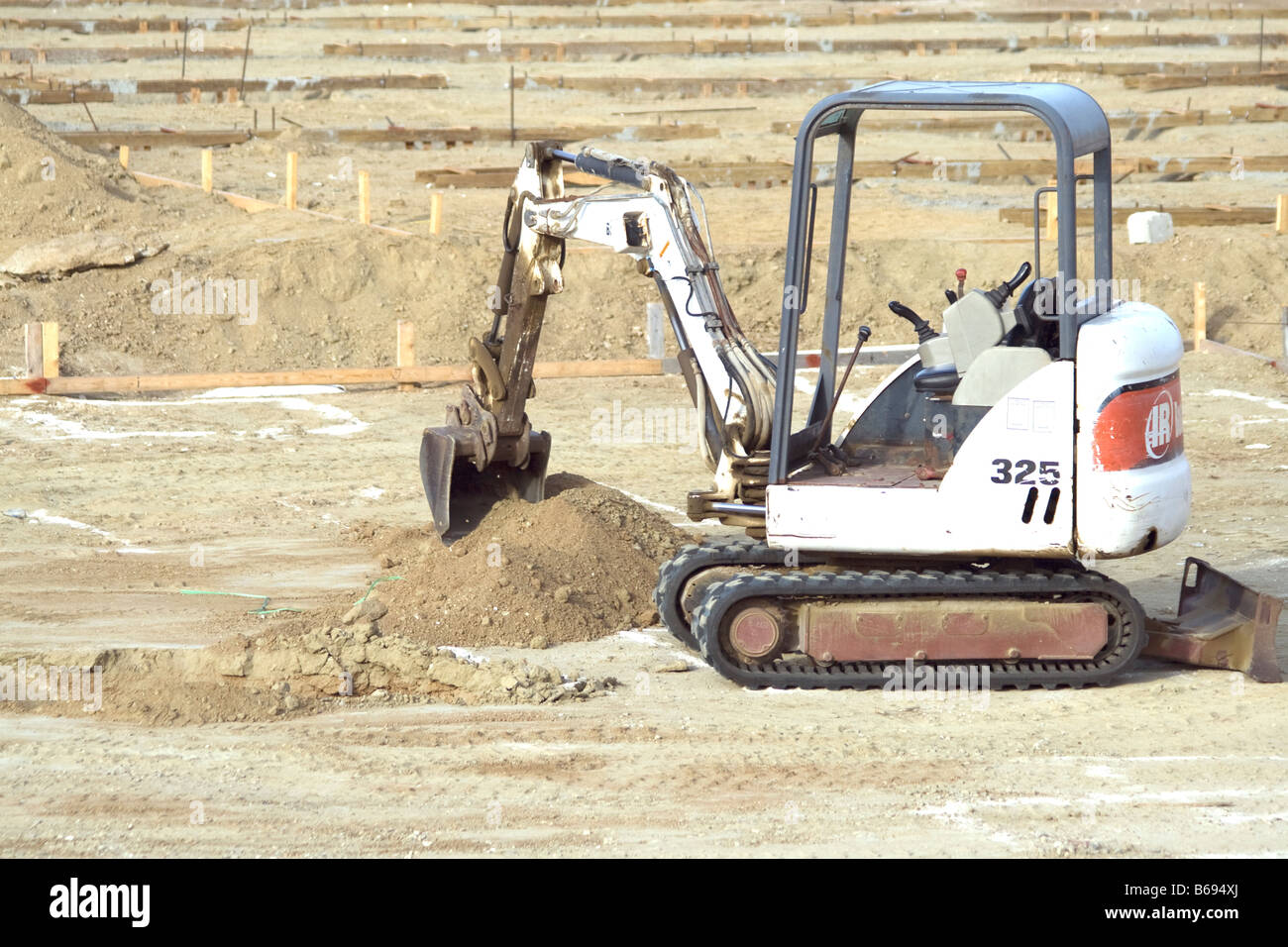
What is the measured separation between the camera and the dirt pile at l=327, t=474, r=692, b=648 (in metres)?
8.11

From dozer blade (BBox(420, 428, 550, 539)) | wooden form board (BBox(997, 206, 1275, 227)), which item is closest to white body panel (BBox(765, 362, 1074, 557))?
dozer blade (BBox(420, 428, 550, 539))

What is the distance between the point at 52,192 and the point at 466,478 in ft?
39.9

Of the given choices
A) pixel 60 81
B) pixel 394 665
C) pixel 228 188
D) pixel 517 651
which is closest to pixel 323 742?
pixel 394 665

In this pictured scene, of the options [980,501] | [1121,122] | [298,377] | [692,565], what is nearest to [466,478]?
[692,565]

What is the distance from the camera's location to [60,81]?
1154 inches

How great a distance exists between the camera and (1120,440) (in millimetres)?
6910

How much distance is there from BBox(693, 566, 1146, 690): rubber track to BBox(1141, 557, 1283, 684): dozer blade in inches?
16.7

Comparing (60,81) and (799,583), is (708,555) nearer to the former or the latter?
(799,583)

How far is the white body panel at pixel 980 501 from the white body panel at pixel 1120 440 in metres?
0.08

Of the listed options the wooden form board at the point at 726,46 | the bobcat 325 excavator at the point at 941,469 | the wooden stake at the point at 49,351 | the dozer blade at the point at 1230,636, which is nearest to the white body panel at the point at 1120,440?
the bobcat 325 excavator at the point at 941,469

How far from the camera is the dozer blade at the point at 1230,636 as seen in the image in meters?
7.41

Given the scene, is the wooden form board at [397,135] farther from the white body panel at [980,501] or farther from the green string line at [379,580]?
the white body panel at [980,501]

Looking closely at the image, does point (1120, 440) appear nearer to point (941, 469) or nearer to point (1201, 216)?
point (941, 469)

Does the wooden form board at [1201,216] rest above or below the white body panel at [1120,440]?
above
